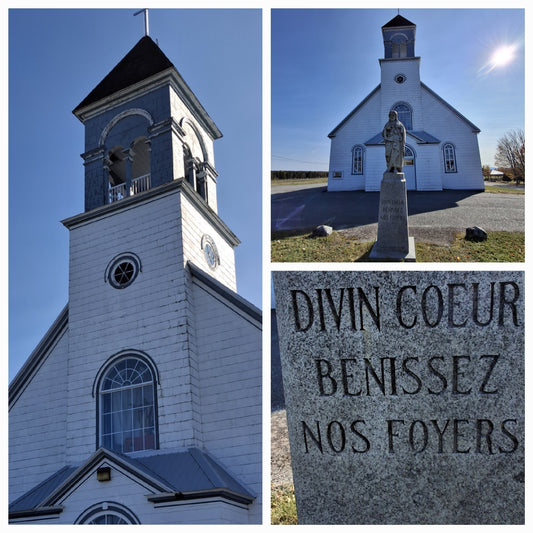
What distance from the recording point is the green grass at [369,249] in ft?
28.5

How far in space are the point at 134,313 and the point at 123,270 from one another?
1152 mm

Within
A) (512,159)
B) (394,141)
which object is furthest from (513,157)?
(394,141)

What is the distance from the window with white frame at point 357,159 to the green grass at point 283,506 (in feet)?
39.1

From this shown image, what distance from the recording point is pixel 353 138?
17.8m

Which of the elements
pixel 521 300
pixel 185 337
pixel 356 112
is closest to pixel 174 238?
pixel 185 337

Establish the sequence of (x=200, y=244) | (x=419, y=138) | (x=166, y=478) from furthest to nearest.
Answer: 1. (x=419, y=138)
2. (x=200, y=244)
3. (x=166, y=478)

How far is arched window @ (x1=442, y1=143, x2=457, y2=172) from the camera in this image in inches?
659

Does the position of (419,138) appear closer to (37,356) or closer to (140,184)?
(140,184)

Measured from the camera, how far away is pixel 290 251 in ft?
29.2

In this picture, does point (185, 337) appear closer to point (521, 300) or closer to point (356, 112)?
point (521, 300)

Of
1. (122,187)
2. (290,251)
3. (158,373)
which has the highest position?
(122,187)

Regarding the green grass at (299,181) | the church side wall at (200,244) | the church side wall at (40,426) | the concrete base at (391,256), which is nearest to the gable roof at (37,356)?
the church side wall at (40,426)

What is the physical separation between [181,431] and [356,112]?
12.5 metres

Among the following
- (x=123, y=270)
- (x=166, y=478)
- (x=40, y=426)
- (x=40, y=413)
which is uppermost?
(x=123, y=270)
